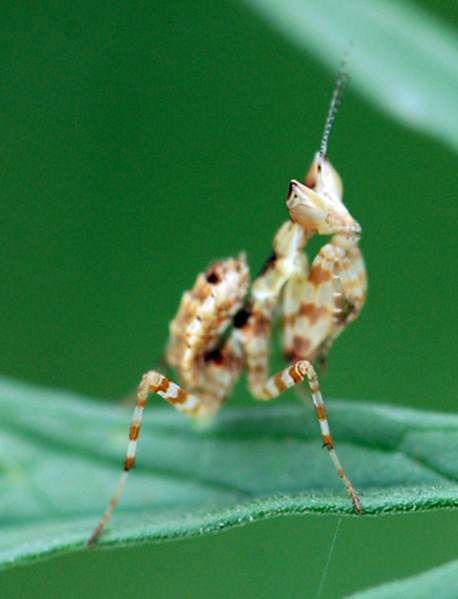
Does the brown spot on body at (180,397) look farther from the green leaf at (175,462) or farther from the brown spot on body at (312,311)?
the brown spot on body at (312,311)

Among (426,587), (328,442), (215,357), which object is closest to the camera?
(426,587)

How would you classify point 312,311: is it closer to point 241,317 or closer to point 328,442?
point 241,317

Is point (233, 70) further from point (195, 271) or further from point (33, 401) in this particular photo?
point (33, 401)

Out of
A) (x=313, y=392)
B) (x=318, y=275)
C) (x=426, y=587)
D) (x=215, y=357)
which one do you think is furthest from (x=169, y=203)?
(x=426, y=587)

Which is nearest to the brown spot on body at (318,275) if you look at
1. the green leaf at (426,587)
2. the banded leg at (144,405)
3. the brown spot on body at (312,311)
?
the brown spot on body at (312,311)

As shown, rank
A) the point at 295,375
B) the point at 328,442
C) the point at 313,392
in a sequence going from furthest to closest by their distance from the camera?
the point at 295,375
the point at 313,392
the point at 328,442

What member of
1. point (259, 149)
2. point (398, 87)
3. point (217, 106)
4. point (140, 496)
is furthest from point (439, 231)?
point (140, 496)

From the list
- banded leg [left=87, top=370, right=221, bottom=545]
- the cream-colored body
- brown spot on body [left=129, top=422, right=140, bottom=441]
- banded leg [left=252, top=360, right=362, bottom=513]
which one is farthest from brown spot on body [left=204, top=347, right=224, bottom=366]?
brown spot on body [left=129, top=422, right=140, bottom=441]
